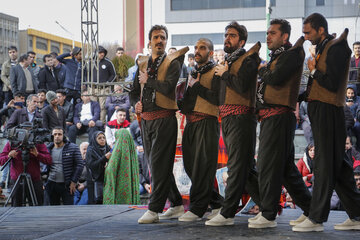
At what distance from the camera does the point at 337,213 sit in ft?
22.0

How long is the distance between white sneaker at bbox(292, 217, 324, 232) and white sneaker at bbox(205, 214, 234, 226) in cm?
63

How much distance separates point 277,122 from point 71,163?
461 cm

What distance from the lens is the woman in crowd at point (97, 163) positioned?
9.48 m

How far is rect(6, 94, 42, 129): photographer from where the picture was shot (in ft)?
36.3

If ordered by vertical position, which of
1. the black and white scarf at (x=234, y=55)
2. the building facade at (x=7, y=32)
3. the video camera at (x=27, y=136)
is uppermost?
the building facade at (x=7, y=32)

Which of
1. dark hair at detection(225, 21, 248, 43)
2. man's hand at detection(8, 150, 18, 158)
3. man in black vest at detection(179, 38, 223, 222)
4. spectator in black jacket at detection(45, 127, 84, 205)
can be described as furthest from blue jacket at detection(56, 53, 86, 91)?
dark hair at detection(225, 21, 248, 43)

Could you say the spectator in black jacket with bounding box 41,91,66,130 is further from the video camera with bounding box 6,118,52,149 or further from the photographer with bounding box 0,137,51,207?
the video camera with bounding box 6,118,52,149

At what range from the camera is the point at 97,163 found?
373 inches

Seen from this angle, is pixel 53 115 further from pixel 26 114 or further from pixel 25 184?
pixel 25 184

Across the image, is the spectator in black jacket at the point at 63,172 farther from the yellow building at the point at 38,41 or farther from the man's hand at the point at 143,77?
the yellow building at the point at 38,41

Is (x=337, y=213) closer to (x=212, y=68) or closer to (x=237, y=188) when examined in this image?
(x=237, y=188)

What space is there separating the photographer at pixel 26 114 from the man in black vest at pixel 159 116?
17.7 ft

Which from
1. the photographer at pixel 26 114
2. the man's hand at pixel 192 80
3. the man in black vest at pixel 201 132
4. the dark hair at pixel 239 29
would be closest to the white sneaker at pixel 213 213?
the man in black vest at pixel 201 132

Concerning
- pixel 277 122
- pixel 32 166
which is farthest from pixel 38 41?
pixel 277 122
